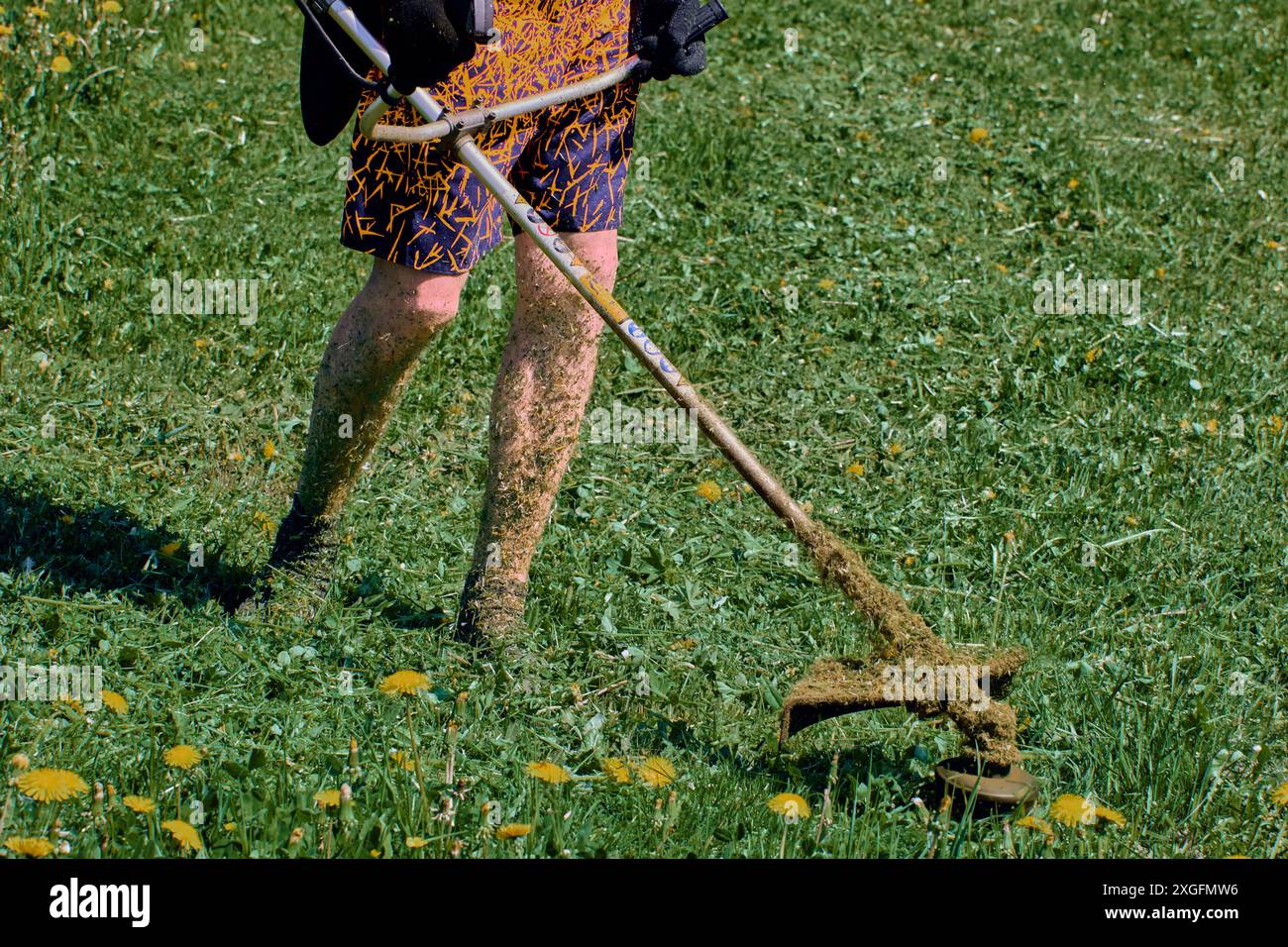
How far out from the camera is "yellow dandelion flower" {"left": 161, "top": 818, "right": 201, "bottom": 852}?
6.40ft

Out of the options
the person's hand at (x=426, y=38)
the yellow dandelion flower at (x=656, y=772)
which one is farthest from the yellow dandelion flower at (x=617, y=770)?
the person's hand at (x=426, y=38)

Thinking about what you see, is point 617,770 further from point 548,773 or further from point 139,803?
point 139,803

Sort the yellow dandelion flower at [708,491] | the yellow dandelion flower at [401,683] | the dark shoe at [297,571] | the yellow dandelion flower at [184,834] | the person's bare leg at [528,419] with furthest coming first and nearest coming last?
the yellow dandelion flower at [708,491] < the dark shoe at [297,571] < the person's bare leg at [528,419] < the yellow dandelion flower at [401,683] < the yellow dandelion flower at [184,834]

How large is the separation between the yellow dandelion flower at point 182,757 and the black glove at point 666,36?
4.88ft

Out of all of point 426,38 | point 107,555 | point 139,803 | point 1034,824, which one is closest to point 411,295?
point 426,38

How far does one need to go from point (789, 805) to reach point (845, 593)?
523 mm

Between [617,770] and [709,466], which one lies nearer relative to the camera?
[617,770]

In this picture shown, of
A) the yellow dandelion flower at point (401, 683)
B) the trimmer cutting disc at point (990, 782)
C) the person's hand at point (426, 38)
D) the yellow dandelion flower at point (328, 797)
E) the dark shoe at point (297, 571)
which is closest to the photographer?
the yellow dandelion flower at point (328, 797)

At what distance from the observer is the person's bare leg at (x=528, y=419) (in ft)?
8.95

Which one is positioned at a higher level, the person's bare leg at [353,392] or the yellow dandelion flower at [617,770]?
the person's bare leg at [353,392]

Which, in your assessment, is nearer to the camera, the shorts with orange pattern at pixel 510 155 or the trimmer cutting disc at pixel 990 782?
the trimmer cutting disc at pixel 990 782

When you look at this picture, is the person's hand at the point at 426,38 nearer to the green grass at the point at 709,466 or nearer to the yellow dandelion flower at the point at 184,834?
the green grass at the point at 709,466

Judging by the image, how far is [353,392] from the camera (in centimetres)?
276

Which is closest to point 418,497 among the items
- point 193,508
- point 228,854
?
point 193,508
